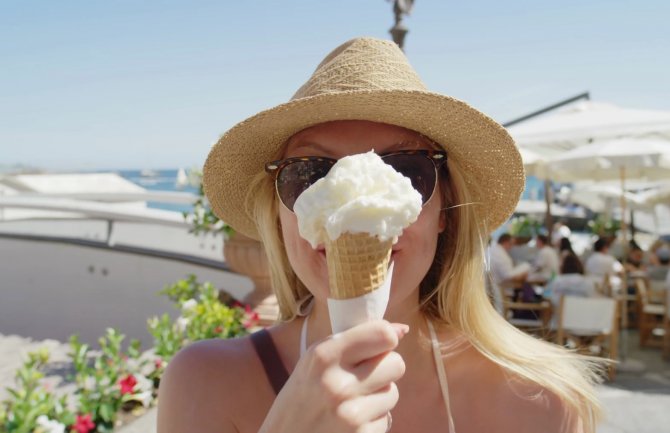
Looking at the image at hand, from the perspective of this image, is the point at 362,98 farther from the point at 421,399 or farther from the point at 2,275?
the point at 2,275

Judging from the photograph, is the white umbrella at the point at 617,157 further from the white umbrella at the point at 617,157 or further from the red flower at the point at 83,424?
the red flower at the point at 83,424

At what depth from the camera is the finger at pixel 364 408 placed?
900 mm

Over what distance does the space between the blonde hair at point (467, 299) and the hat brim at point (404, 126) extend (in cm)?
7

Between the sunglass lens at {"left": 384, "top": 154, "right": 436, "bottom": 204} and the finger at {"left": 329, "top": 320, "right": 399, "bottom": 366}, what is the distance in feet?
1.60

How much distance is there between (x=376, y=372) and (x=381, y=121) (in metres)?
0.69

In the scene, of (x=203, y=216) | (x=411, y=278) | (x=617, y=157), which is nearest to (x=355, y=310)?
(x=411, y=278)

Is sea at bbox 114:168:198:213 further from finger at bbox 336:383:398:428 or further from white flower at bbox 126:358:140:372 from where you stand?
finger at bbox 336:383:398:428

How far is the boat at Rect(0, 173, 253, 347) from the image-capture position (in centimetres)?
743

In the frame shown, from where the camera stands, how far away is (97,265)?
8930 millimetres

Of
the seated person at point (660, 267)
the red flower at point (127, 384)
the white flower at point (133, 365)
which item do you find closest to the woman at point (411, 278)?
the red flower at point (127, 384)

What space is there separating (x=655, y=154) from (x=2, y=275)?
1078 centimetres

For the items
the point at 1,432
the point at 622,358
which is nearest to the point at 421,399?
the point at 1,432

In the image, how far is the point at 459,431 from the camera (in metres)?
1.38

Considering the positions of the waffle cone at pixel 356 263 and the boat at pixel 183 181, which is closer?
the waffle cone at pixel 356 263
